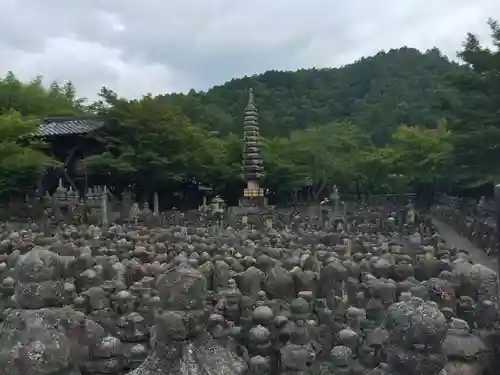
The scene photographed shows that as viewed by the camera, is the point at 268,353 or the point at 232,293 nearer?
the point at 268,353

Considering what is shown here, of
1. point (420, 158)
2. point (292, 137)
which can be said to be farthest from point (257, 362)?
point (292, 137)

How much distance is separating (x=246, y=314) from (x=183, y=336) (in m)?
2.62

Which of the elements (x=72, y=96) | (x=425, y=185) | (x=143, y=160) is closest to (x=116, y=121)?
(x=143, y=160)

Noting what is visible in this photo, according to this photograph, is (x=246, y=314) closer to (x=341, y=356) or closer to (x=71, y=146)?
(x=341, y=356)

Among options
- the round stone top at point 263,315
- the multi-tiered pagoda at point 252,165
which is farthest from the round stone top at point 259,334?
the multi-tiered pagoda at point 252,165

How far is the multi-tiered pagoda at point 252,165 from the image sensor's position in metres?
30.7

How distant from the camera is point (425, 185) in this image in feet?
103

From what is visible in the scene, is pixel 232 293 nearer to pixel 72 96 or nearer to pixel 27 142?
pixel 27 142

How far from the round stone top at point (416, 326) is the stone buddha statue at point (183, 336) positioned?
756 mm

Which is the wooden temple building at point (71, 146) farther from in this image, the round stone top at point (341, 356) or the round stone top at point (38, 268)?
the round stone top at point (38, 268)

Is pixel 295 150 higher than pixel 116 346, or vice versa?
pixel 295 150

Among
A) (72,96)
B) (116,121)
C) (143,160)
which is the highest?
(72,96)

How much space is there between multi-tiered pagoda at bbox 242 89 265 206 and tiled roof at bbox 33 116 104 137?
717cm

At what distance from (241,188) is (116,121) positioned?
8.84 m
